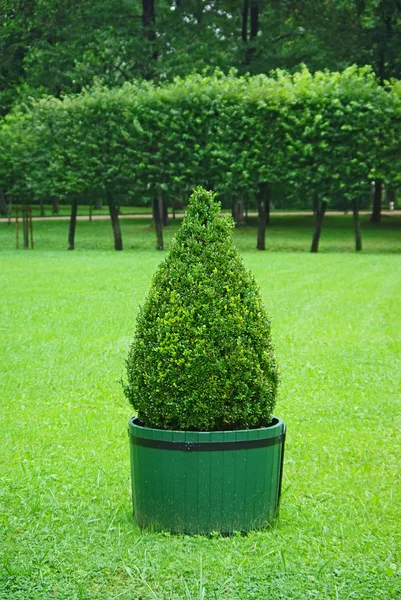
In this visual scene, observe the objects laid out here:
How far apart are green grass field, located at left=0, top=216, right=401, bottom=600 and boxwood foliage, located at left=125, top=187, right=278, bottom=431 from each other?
0.77 meters

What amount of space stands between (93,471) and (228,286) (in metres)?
2.19

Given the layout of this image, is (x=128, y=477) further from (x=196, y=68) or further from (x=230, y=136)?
(x=196, y=68)

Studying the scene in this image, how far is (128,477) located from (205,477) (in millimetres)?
1577

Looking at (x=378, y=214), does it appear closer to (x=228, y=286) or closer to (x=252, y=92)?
(x=252, y=92)

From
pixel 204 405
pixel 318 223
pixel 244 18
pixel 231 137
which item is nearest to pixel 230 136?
pixel 231 137

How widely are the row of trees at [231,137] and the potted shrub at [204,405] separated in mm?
29903

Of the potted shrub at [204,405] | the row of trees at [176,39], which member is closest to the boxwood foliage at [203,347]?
the potted shrub at [204,405]

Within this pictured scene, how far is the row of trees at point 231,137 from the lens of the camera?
3459cm

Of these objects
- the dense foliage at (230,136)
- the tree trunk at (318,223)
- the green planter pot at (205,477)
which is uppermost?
the dense foliage at (230,136)

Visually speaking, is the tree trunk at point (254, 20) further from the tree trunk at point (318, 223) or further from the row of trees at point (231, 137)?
the tree trunk at point (318, 223)

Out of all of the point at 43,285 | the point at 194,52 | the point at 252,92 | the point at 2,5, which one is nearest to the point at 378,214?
the point at 194,52

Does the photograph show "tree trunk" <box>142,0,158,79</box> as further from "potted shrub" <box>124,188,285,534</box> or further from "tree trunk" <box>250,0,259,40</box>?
"potted shrub" <box>124,188,285,534</box>

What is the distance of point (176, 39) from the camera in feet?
152

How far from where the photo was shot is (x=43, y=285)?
21469mm
